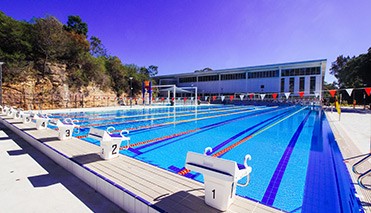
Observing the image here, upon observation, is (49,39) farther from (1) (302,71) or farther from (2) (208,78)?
(1) (302,71)

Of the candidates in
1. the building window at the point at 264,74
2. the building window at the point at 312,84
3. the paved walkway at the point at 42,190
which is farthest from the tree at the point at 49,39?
the building window at the point at 312,84

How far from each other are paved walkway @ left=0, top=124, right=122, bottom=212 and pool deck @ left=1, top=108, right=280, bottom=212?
0.34 feet

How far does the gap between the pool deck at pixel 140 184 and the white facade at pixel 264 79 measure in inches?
987

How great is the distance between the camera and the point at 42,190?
237 centimetres

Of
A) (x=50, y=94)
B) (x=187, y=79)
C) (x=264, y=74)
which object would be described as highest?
(x=187, y=79)

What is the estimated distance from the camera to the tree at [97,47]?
28.9 metres

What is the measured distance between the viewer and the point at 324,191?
2822 millimetres

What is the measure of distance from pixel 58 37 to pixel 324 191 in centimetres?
2217

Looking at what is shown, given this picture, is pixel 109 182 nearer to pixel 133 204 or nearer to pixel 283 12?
pixel 133 204

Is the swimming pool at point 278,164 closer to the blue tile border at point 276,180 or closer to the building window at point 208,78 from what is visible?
the blue tile border at point 276,180

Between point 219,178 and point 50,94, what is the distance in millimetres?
18253

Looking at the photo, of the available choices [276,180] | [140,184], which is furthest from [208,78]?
[140,184]

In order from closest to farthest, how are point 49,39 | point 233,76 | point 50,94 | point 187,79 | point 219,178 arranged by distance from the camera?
point 219,178 < point 50,94 < point 49,39 < point 233,76 < point 187,79

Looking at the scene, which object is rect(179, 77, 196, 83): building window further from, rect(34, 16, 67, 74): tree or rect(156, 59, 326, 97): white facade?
rect(34, 16, 67, 74): tree
